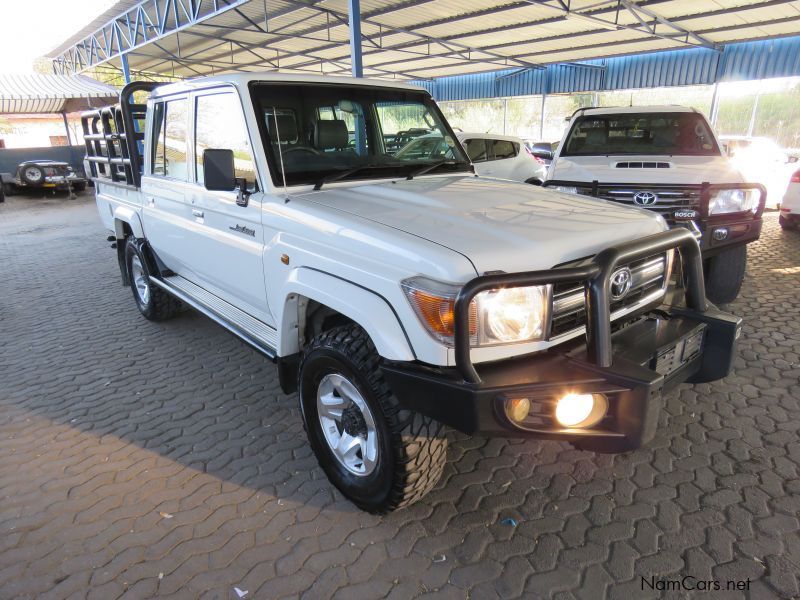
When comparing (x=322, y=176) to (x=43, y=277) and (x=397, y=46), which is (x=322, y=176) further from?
(x=397, y=46)

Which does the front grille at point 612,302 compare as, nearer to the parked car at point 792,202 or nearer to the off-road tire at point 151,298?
the off-road tire at point 151,298

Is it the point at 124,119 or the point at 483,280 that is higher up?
the point at 124,119

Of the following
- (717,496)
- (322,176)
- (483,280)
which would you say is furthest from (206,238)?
(717,496)

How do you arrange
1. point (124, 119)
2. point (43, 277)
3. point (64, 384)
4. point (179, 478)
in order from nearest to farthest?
point (179, 478), point (64, 384), point (124, 119), point (43, 277)

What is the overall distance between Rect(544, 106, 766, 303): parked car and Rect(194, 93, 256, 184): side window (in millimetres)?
3048

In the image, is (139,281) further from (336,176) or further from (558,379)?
(558,379)

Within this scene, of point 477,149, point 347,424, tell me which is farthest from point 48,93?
point 347,424

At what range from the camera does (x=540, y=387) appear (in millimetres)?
1985

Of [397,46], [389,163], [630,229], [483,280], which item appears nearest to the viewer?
[483,280]

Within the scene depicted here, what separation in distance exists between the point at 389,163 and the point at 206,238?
1.37 metres

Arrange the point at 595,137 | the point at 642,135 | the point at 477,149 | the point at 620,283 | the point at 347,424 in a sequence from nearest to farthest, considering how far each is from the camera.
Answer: the point at 620,283 → the point at 347,424 → the point at 642,135 → the point at 595,137 → the point at 477,149

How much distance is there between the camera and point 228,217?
321 cm

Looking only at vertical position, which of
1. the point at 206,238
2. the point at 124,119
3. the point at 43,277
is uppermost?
the point at 124,119

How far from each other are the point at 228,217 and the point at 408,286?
1.67m
